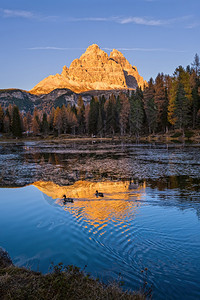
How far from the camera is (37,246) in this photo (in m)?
8.96

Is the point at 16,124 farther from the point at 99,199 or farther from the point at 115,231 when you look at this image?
the point at 115,231

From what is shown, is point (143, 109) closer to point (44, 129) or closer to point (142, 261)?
point (44, 129)

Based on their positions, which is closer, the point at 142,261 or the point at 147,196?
the point at 142,261

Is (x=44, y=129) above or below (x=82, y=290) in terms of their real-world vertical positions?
above

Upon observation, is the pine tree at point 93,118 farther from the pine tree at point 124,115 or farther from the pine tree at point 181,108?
the pine tree at point 181,108

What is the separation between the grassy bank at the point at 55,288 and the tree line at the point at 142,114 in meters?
73.2

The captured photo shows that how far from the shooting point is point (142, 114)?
314 ft

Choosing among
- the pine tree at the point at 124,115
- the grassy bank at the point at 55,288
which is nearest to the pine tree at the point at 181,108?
the pine tree at the point at 124,115

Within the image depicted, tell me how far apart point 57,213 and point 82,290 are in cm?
784

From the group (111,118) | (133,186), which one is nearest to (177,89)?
(111,118)

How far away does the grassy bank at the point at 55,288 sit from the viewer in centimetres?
507

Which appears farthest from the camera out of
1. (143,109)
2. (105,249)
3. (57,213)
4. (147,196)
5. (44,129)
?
(44,129)

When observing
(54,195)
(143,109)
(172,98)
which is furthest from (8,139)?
(54,195)

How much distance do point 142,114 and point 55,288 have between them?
93.9 meters
